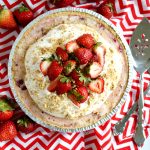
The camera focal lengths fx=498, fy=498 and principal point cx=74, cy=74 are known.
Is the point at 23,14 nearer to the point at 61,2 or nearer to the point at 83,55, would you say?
the point at 61,2

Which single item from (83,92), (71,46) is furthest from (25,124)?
(71,46)

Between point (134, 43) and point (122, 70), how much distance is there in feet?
0.66

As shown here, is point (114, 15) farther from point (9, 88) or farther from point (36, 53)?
point (9, 88)

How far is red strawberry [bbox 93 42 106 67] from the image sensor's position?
8.55ft

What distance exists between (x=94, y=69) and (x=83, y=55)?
10 centimetres

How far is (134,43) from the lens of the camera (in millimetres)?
2879

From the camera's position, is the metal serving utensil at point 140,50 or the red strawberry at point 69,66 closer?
the red strawberry at point 69,66

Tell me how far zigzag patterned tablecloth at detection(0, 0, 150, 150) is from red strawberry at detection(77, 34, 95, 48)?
32 cm

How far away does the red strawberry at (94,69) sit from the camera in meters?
2.58

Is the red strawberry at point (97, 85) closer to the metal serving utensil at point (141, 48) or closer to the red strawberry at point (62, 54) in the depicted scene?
the red strawberry at point (62, 54)

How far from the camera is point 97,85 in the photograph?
2629 mm

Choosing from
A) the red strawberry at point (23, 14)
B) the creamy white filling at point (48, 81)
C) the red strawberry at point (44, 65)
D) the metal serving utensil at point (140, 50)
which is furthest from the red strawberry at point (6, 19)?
the metal serving utensil at point (140, 50)

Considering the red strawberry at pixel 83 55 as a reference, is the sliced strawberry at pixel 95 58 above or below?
below

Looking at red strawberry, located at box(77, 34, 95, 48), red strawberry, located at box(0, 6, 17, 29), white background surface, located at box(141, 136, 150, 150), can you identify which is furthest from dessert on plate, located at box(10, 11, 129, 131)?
white background surface, located at box(141, 136, 150, 150)
